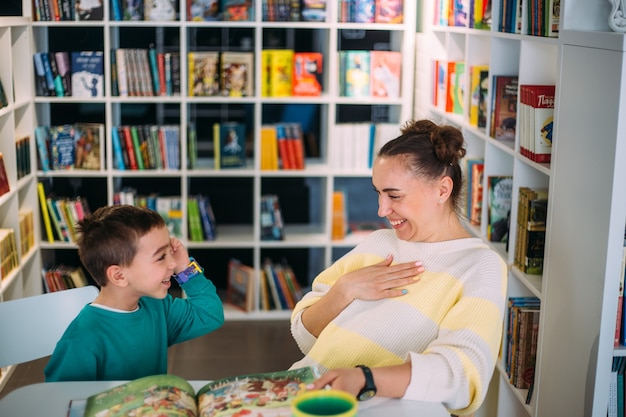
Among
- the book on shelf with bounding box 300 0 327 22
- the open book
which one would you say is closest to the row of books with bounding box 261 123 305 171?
the book on shelf with bounding box 300 0 327 22

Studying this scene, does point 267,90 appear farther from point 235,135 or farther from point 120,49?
point 120,49

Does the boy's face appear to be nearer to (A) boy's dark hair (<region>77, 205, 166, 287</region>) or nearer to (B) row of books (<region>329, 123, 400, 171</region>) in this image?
(A) boy's dark hair (<region>77, 205, 166, 287</region>)

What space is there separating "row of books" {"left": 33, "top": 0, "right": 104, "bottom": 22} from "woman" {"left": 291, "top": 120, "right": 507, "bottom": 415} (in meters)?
2.87

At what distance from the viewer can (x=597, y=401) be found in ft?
8.05

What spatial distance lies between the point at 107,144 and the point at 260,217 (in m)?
0.92

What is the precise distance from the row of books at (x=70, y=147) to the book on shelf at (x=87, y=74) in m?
0.19

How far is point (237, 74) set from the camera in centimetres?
478

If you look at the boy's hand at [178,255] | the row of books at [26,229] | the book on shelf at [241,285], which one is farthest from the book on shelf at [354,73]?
the boy's hand at [178,255]

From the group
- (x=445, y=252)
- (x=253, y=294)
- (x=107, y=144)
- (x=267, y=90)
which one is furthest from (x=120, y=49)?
(x=445, y=252)

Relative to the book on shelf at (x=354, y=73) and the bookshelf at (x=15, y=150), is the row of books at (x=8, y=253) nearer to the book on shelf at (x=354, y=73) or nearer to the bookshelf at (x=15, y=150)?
the bookshelf at (x=15, y=150)

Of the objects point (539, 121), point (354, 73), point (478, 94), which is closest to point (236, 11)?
point (354, 73)

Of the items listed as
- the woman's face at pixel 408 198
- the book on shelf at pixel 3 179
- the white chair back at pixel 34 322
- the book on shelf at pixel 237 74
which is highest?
the book on shelf at pixel 237 74

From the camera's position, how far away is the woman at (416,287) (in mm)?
1899

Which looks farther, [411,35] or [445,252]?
[411,35]
